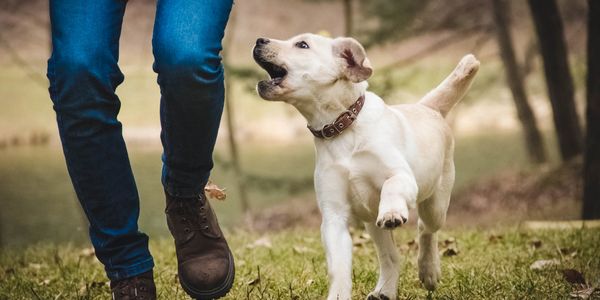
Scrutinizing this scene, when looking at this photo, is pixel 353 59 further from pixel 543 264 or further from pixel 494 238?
pixel 494 238

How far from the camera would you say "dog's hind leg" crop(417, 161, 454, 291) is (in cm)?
347

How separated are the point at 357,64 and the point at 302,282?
1199mm

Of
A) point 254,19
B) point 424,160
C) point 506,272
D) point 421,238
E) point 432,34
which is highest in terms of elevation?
point 424,160

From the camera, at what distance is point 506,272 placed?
12.2 feet

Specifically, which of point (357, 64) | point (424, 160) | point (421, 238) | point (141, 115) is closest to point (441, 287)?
point (421, 238)

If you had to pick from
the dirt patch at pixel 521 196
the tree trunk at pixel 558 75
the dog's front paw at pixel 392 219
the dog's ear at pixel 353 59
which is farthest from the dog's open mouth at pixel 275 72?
the dirt patch at pixel 521 196

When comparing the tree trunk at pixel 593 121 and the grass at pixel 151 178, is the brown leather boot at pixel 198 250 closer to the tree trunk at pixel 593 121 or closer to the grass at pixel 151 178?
the tree trunk at pixel 593 121

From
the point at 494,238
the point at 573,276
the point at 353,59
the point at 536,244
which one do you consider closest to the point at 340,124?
the point at 353,59

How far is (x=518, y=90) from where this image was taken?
13.4 metres

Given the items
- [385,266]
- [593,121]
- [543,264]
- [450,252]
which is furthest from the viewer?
[593,121]

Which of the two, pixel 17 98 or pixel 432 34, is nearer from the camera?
pixel 432 34

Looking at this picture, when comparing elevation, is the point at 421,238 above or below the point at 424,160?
below

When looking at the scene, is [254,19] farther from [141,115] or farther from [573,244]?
[573,244]

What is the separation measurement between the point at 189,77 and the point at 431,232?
1.64 meters
